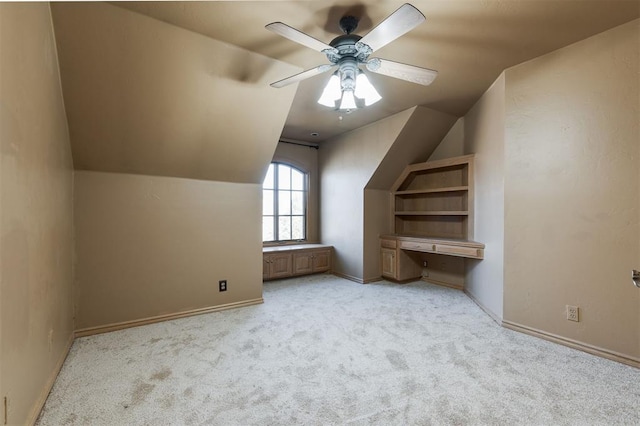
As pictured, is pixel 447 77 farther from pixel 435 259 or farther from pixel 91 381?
pixel 91 381

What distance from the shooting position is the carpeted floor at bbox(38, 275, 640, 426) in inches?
65.8

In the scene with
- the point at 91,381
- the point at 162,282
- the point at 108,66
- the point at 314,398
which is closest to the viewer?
the point at 314,398

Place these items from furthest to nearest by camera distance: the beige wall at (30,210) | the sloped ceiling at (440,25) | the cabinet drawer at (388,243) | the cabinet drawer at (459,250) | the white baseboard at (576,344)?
the cabinet drawer at (388,243) < the cabinet drawer at (459,250) < the white baseboard at (576,344) < the sloped ceiling at (440,25) < the beige wall at (30,210)

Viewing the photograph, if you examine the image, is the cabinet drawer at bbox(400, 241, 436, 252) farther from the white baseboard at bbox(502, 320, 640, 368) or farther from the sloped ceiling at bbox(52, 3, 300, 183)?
the sloped ceiling at bbox(52, 3, 300, 183)

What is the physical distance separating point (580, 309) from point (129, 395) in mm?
3519

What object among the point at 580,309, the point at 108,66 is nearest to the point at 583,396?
the point at 580,309

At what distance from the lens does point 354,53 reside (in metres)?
2.01

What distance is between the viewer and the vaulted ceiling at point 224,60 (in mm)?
1969

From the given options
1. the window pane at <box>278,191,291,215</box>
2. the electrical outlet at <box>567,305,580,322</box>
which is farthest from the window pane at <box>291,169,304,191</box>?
the electrical outlet at <box>567,305,580,322</box>

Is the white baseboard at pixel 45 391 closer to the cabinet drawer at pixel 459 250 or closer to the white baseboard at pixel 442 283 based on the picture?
the cabinet drawer at pixel 459 250

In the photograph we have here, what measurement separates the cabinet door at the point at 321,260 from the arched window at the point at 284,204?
24.6 inches

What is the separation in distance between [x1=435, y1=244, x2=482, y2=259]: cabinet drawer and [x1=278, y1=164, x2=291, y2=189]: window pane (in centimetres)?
291

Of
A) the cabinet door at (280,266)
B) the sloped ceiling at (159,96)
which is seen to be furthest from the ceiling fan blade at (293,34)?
the cabinet door at (280,266)

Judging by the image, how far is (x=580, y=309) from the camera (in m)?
2.44
